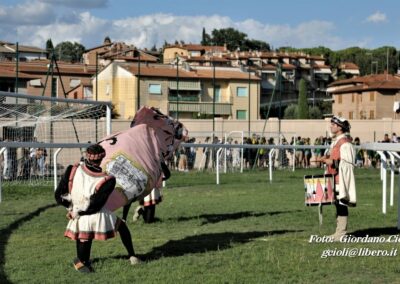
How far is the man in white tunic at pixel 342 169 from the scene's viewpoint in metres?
10.6

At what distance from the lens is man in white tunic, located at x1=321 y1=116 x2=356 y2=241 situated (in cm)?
1064

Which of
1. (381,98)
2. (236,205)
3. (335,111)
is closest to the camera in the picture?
(236,205)

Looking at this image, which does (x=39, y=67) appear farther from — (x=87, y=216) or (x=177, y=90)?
(x=87, y=216)

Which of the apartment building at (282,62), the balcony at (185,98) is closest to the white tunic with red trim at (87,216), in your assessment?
the balcony at (185,98)

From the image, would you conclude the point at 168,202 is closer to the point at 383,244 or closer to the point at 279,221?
the point at 279,221

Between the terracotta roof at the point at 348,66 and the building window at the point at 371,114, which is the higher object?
the terracotta roof at the point at 348,66

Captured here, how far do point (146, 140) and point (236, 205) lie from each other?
22.4 feet

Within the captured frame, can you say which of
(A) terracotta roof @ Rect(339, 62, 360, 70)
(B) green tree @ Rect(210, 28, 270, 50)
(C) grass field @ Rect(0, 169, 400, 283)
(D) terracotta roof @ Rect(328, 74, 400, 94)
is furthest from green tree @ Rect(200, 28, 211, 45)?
(C) grass field @ Rect(0, 169, 400, 283)

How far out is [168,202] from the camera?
17047mm

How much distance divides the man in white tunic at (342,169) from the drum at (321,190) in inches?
3.8

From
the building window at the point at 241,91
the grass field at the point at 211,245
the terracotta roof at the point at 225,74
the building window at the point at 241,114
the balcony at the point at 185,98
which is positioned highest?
the terracotta roof at the point at 225,74

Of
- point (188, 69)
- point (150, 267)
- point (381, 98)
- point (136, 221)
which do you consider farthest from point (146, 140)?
point (381, 98)

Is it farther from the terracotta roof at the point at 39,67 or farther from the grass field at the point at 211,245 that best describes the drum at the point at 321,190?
the terracotta roof at the point at 39,67

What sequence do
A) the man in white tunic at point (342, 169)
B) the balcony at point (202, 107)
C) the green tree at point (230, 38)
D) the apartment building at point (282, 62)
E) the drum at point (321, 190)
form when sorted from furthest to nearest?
the green tree at point (230, 38) < the apartment building at point (282, 62) < the balcony at point (202, 107) < the drum at point (321, 190) < the man in white tunic at point (342, 169)
